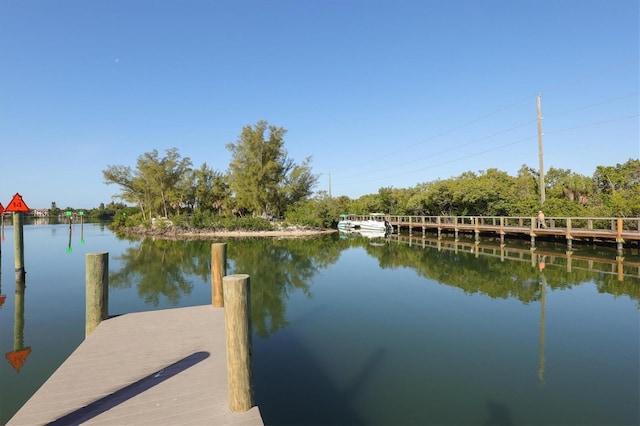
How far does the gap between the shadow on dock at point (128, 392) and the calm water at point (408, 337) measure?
1207 millimetres

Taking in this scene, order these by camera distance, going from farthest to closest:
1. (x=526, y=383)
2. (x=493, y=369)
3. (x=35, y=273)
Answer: (x=35, y=273)
(x=493, y=369)
(x=526, y=383)

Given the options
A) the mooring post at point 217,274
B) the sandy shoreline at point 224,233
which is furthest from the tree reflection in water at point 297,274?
the sandy shoreline at point 224,233

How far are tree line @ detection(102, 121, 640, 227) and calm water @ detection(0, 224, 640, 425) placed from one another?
20802 mm

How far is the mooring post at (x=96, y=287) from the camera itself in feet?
18.8

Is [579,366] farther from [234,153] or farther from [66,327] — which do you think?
[234,153]

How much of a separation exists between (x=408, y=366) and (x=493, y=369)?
141 cm

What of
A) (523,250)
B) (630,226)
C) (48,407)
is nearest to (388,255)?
(523,250)

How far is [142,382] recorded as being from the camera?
13.2ft

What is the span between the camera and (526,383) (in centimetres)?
531

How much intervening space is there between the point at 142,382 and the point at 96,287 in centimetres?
263

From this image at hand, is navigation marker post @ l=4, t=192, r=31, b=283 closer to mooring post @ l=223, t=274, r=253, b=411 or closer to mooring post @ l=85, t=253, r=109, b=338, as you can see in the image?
mooring post @ l=85, t=253, r=109, b=338

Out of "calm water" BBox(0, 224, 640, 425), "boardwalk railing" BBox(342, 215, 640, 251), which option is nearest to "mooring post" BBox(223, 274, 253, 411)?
"calm water" BBox(0, 224, 640, 425)

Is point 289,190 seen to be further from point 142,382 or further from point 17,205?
point 142,382

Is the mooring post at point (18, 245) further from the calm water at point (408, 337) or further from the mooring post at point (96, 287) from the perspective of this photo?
the mooring post at point (96, 287)
